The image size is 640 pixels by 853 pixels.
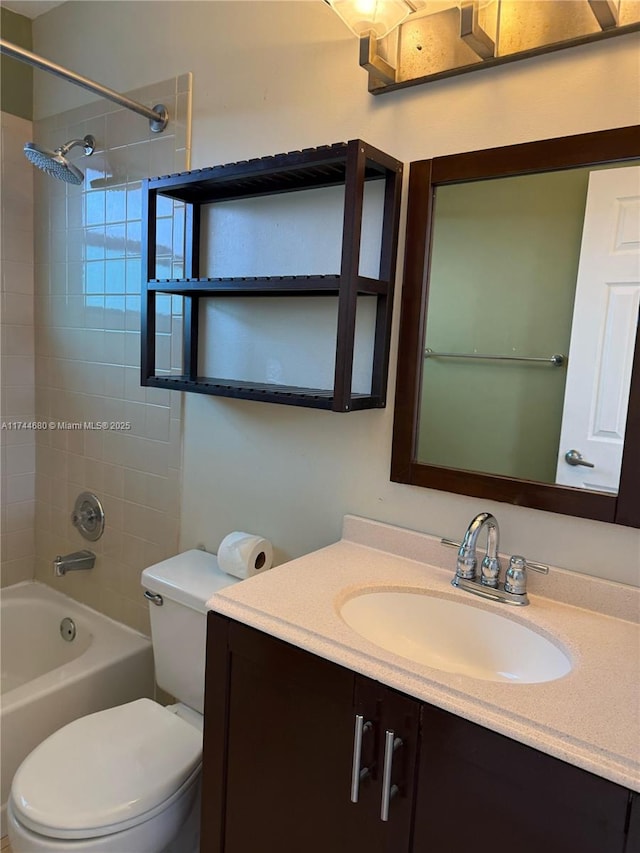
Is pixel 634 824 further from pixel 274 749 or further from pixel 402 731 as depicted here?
pixel 274 749

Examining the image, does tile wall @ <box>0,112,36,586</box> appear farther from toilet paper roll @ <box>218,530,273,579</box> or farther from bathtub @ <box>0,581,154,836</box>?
toilet paper roll @ <box>218,530,273,579</box>

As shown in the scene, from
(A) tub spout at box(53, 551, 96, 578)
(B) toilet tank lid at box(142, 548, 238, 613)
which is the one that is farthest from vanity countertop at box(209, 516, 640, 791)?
(A) tub spout at box(53, 551, 96, 578)

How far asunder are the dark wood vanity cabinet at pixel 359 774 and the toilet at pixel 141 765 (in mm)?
159

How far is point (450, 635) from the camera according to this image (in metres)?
1.28

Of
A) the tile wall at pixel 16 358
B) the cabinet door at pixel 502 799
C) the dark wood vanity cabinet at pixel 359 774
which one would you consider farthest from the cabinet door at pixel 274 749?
the tile wall at pixel 16 358

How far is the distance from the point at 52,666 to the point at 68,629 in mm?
161

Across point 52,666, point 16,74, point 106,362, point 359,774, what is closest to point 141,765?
point 359,774

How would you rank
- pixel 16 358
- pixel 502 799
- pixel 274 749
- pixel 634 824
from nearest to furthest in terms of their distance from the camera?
pixel 634 824 → pixel 502 799 → pixel 274 749 → pixel 16 358

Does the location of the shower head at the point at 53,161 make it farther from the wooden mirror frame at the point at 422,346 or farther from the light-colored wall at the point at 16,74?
the wooden mirror frame at the point at 422,346

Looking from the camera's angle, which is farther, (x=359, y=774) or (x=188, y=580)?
(x=188, y=580)

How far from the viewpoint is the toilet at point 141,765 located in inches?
50.3

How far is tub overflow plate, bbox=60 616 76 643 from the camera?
224 cm

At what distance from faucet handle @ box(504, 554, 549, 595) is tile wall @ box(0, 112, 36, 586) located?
1.99 metres

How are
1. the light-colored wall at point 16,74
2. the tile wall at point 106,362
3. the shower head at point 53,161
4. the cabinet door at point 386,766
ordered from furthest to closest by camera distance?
the light-colored wall at point 16,74
the tile wall at point 106,362
the shower head at point 53,161
the cabinet door at point 386,766
